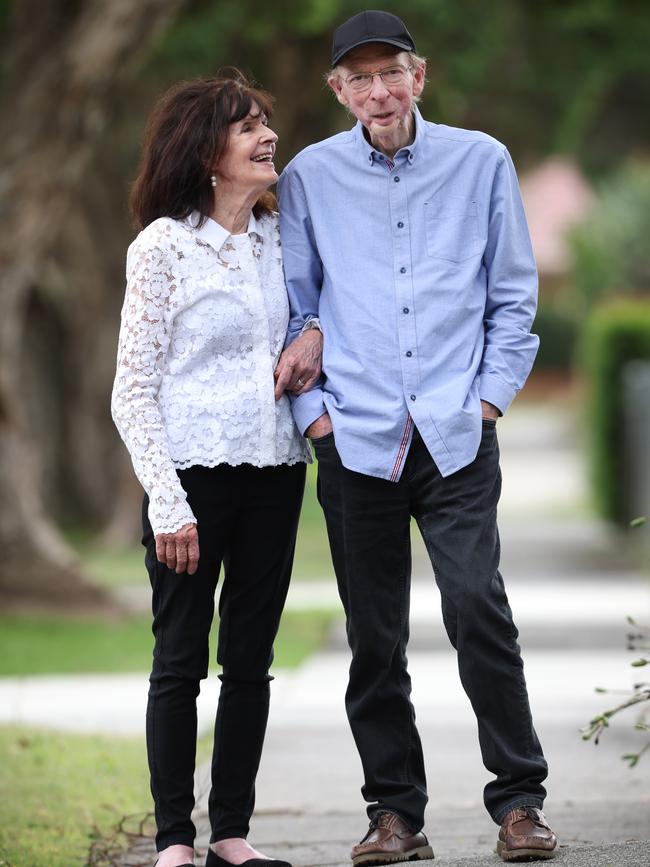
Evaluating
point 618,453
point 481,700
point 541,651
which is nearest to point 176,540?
point 481,700

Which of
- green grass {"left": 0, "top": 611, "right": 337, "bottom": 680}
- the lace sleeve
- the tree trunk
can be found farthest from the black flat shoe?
the tree trunk

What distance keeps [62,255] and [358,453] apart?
46.5 ft

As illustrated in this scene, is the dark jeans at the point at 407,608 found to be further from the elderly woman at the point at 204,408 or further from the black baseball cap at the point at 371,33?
the black baseball cap at the point at 371,33

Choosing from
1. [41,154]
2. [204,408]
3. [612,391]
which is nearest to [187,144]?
[204,408]

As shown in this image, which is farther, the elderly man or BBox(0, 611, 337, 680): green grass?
BBox(0, 611, 337, 680): green grass

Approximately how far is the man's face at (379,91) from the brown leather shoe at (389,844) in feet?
5.93

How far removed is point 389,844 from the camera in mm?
4238

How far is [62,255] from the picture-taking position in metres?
17.9

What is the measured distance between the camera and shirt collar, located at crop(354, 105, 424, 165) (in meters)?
4.27

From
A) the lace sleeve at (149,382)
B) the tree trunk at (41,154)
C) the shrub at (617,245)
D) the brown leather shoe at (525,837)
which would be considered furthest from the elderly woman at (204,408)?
the shrub at (617,245)

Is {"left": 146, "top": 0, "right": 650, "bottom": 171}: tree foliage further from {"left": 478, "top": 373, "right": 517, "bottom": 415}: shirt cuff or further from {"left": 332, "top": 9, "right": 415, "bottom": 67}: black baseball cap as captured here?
{"left": 478, "top": 373, "right": 517, "bottom": 415}: shirt cuff

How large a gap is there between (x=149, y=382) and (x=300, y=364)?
1.30 ft

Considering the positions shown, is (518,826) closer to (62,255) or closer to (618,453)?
(618,453)

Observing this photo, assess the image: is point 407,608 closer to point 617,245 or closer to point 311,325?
point 311,325
